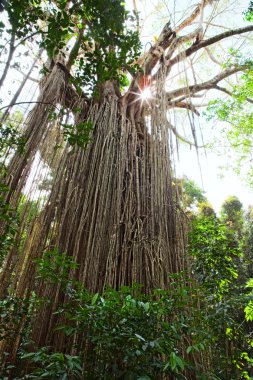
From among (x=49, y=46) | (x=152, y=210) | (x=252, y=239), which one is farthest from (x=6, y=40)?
(x=252, y=239)

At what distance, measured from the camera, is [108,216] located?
3004mm

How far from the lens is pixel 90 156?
358 cm

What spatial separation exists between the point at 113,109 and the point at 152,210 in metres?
1.72

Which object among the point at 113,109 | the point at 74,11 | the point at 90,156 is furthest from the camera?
the point at 113,109

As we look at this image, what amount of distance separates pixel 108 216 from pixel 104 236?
0.24 meters

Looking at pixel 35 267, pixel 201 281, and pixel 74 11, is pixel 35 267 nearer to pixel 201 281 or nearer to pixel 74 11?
pixel 201 281

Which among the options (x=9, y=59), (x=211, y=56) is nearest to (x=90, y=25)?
(x=9, y=59)

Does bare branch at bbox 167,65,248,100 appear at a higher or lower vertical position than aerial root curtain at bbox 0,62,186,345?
higher

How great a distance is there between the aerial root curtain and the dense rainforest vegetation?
0.05ft

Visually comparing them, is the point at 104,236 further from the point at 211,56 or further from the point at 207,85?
the point at 211,56

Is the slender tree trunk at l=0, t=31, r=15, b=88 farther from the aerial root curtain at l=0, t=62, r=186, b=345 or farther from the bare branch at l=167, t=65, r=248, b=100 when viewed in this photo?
the bare branch at l=167, t=65, r=248, b=100

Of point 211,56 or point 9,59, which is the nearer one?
point 9,59

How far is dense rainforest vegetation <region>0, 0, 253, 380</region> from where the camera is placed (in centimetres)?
143

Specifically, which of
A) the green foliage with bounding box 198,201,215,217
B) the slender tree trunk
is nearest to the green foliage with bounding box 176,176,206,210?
the green foliage with bounding box 198,201,215,217
